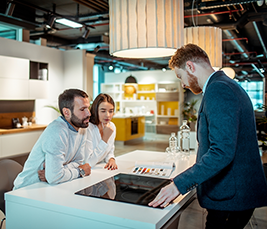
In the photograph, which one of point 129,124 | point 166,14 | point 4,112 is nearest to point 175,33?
point 166,14

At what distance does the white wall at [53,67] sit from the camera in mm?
7152

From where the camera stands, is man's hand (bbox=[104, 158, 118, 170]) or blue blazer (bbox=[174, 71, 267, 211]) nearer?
blue blazer (bbox=[174, 71, 267, 211])

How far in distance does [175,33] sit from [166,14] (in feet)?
0.47

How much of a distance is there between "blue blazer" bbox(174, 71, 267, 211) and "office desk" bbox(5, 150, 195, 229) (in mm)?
234

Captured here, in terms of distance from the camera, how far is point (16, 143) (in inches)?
246

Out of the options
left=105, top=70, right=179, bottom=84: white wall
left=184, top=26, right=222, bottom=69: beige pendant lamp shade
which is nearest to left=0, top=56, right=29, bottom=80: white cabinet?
left=184, top=26, right=222, bottom=69: beige pendant lamp shade

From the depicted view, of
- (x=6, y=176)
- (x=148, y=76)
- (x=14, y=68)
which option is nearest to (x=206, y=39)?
(x=6, y=176)

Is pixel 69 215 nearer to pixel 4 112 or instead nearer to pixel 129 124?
pixel 4 112

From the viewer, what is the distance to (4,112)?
6.66 m

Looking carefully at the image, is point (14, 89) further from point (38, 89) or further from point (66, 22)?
point (66, 22)

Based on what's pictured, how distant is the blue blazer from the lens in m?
1.30

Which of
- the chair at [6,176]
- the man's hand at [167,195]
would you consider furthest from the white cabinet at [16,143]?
the man's hand at [167,195]

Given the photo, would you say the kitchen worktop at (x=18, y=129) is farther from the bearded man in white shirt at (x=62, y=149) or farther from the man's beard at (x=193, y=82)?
the man's beard at (x=193, y=82)

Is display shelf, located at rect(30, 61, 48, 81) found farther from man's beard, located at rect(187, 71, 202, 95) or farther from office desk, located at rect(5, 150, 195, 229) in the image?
man's beard, located at rect(187, 71, 202, 95)
